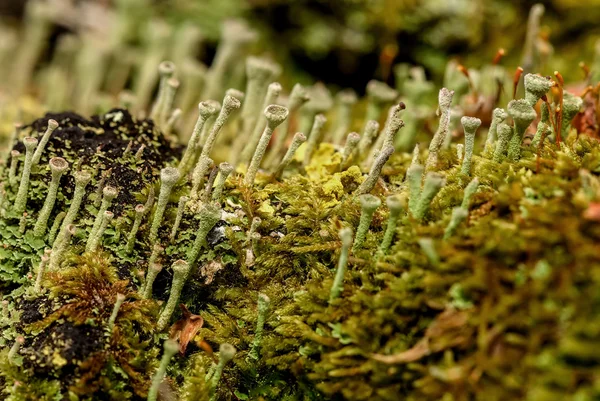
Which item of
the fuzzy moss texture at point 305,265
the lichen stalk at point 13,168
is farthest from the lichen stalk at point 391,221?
the lichen stalk at point 13,168

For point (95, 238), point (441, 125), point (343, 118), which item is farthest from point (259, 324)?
point (343, 118)

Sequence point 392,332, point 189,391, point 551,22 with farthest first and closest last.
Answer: point 551,22 < point 189,391 < point 392,332

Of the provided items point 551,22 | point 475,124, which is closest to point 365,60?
point 551,22

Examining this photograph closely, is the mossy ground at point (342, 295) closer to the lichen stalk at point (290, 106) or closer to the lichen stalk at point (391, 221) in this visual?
the lichen stalk at point (391, 221)

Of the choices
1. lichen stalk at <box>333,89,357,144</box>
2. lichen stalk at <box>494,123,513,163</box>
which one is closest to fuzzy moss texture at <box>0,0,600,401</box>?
lichen stalk at <box>494,123,513,163</box>

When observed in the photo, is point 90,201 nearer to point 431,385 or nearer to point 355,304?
point 355,304

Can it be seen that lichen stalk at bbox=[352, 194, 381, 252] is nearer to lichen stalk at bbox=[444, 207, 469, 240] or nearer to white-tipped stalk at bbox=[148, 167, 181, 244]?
lichen stalk at bbox=[444, 207, 469, 240]
